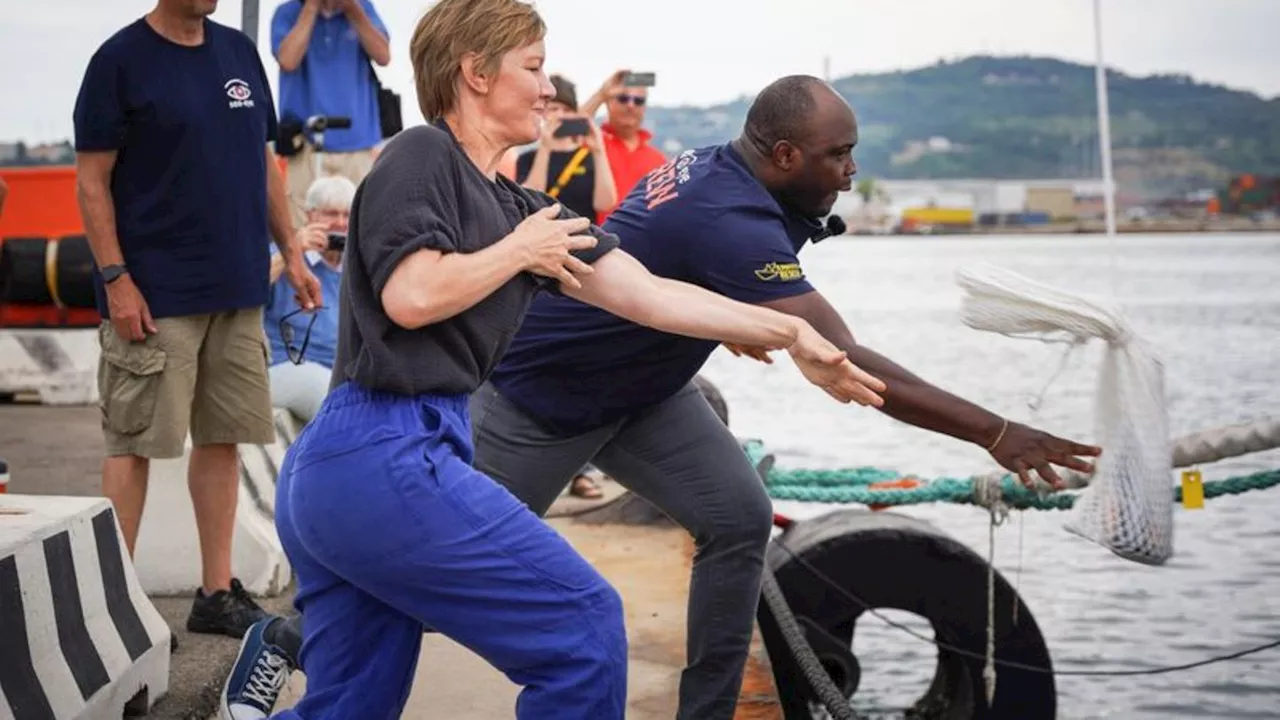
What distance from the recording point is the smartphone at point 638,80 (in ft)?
34.9

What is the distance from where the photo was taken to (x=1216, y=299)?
190ft

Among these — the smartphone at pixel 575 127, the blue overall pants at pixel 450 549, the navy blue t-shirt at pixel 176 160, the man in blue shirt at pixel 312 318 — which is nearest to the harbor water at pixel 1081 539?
the blue overall pants at pixel 450 549

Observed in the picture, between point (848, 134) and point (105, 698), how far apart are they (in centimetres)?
254

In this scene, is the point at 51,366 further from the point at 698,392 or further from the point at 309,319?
the point at 698,392

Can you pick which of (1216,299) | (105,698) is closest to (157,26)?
(105,698)

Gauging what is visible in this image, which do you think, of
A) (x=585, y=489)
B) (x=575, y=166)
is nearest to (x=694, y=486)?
(x=585, y=489)

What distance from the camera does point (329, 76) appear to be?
9891 millimetres

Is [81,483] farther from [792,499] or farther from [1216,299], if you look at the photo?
[1216,299]

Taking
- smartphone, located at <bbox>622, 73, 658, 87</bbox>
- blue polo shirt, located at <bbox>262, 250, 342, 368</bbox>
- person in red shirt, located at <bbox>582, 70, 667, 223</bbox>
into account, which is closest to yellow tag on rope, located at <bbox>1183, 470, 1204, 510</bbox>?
blue polo shirt, located at <bbox>262, 250, 342, 368</bbox>

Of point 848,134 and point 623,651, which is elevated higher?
point 848,134

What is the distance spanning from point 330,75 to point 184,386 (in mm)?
4122

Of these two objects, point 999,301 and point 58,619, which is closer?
point 58,619

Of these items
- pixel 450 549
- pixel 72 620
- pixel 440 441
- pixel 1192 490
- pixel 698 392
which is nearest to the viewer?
pixel 450 549


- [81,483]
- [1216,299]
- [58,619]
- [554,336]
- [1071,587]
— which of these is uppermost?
[554,336]
